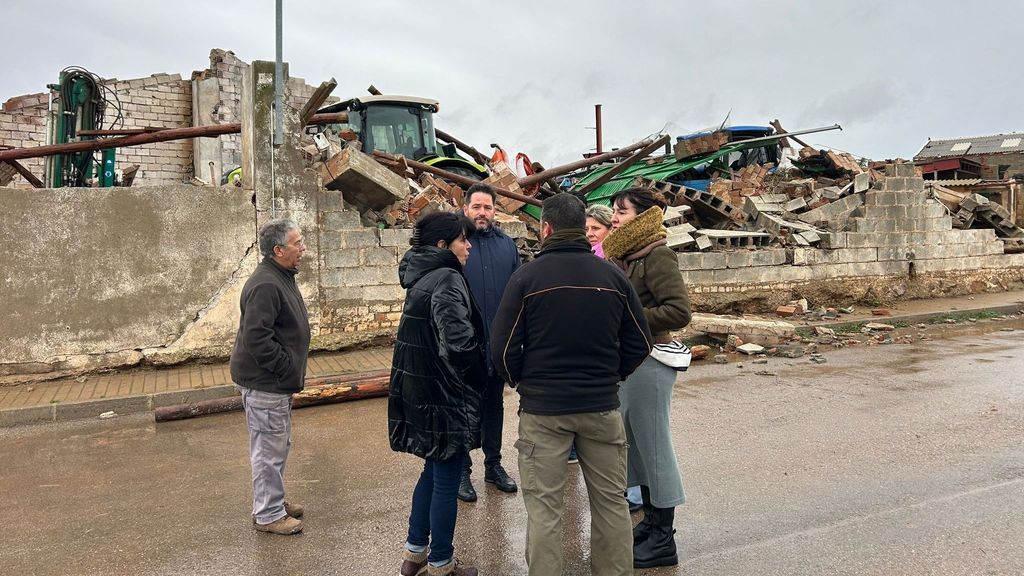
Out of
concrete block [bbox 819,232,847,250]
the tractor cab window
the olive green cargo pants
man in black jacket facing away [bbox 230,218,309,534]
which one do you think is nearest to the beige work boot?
man in black jacket facing away [bbox 230,218,309,534]

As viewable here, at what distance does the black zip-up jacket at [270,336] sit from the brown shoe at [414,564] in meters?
1.18

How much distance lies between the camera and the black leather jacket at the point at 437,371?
3291 millimetres

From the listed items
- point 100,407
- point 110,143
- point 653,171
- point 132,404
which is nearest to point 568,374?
point 132,404

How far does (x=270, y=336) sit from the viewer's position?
3914 millimetres

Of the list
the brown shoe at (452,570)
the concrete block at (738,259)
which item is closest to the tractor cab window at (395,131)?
the concrete block at (738,259)

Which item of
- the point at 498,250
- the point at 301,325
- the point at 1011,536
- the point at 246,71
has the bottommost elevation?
the point at 1011,536

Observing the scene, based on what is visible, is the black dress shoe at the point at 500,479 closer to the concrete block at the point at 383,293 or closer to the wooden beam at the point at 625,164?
the concrete block at the point at 383,293

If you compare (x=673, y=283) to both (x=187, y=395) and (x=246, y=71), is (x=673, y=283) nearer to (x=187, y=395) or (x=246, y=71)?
(x=187, y=395)

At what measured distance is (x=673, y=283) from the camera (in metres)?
3.70

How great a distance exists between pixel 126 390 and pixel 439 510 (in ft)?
17.3

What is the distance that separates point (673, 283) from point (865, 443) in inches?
110

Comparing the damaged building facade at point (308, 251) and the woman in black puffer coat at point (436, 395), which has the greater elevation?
the damaged building facade at point (308, 251)

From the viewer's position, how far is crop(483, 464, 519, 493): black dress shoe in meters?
4.66

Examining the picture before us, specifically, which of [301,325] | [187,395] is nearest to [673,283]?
[301,325]
